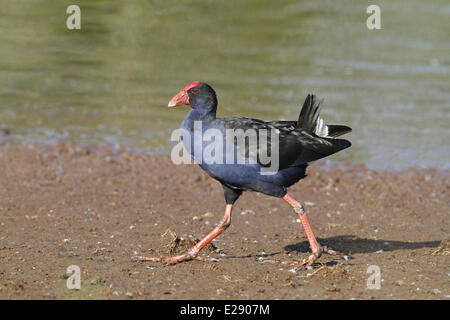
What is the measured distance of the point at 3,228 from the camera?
6.84 m

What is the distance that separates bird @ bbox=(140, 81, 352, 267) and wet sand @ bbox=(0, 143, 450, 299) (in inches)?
16.9

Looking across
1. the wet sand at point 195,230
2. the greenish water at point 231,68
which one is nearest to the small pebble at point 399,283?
the wet sand at point 195,230

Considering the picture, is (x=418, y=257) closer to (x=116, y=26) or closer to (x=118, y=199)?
(x=118, y=199)

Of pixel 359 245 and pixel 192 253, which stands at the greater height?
pixel 192 253

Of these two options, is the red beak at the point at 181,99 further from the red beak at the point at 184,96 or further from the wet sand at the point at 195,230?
the wet sand at the point at 195,230

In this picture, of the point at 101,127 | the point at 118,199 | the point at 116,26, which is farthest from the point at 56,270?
the point at 116,26

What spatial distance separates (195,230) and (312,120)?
6.05ft

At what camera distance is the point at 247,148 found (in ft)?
19.2

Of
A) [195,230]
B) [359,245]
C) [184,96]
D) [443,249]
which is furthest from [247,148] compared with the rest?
[443,249]

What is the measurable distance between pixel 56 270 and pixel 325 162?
5.35 metres

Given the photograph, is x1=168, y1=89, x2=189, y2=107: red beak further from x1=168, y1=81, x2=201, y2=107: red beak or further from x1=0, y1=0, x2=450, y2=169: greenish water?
x1=0, y1=0, x2=450, y2=169: greenish water

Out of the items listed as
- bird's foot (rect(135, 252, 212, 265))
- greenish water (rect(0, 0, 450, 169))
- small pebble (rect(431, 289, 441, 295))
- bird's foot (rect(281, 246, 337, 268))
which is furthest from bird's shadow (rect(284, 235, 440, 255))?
greenish water (rect(0, 0, 450, 169))

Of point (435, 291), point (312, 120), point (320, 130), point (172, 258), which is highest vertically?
point (312, 120)

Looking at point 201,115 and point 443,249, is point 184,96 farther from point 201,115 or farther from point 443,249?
point 443,249
